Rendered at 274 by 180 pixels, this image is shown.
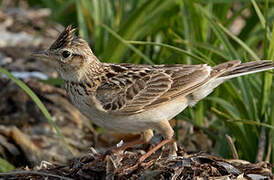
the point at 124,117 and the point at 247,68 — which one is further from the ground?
the point at 247,68

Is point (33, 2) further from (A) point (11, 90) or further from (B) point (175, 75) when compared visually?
(B) point (175, 75)

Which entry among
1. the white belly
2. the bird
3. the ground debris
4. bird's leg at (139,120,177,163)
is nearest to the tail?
the bird

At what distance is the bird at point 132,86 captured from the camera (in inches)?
240

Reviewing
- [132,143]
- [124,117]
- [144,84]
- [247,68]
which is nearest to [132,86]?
[144,84]

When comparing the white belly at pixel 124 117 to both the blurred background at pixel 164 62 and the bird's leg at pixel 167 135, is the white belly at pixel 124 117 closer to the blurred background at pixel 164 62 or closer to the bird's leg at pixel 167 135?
the bird's leg at pixel 167 135

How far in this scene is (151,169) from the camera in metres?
5.49

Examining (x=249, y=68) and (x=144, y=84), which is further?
(x=144, y=84)

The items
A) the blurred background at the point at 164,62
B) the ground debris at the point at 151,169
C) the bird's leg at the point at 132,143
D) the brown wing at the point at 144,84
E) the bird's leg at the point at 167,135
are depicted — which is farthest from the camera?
the blurred background at the point at 164,62

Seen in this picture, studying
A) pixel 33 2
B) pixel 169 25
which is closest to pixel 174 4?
pixel 169 25

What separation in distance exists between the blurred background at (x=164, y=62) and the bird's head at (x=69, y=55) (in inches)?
23.5

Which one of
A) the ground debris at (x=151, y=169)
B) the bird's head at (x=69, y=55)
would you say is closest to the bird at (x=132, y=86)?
the bird's head at (x=69, y=55)

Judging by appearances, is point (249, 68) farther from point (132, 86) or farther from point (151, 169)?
point (151, 169)

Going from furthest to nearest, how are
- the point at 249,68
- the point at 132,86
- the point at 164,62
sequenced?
the point at 164,62, the point at 132,86, the point at 249,68

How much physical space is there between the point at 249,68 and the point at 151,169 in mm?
1482
